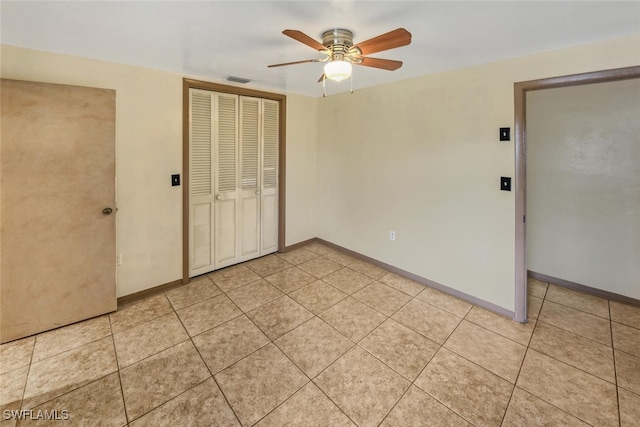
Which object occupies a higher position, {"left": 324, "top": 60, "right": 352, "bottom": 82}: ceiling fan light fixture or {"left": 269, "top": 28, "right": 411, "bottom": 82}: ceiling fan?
{"left": 269, "top": 28, "right": 411, "bottom": 82}: ceiling fan

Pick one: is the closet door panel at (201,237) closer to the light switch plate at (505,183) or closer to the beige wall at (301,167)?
the beige wall at (301,167)

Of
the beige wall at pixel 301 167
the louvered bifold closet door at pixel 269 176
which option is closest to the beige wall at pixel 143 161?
the louvered bifold closet door at pixel 269 176

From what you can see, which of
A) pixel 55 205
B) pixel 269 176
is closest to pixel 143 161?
pixel 55 205

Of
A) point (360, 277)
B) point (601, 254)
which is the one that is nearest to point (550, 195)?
point (601, 254)

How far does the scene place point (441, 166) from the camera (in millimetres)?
2910

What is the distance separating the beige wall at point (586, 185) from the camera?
2682 millimetres

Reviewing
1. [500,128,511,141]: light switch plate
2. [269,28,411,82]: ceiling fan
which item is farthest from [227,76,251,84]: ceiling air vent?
[500,128,511,141]: light switch plate

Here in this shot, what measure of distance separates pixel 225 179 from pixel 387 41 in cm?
250

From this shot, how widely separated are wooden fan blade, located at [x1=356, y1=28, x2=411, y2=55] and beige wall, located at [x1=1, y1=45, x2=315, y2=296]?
213cm

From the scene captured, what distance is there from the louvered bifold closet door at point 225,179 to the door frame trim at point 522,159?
295 cm

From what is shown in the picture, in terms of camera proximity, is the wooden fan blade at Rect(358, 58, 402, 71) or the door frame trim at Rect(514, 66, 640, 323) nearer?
the wooden fan blade at Rect(358, 58, 402, 71)

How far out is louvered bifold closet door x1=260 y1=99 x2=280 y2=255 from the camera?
378 cm

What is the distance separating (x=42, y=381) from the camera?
1808 millimetres

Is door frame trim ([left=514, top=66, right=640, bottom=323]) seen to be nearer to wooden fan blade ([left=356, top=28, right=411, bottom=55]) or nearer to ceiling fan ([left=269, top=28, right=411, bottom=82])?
ceiling fan ([left=269, top=28, right=411, bottom=82])
